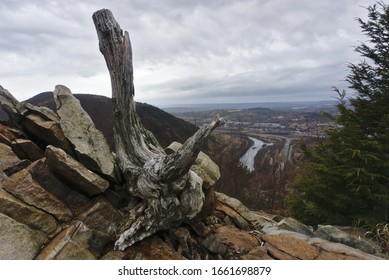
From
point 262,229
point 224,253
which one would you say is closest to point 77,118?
point 224,253

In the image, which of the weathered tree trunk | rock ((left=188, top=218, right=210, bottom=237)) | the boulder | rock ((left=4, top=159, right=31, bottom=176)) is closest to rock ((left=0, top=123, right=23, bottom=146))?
the boulder

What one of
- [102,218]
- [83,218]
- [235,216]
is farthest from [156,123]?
[83,218]

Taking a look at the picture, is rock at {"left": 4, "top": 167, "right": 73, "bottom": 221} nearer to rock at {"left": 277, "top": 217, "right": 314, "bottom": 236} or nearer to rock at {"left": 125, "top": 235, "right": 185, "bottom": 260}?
rock at {"left": 125, "top": 235, "right": 185, "bottom": 260}

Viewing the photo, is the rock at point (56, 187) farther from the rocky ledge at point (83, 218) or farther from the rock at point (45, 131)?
the rock at point (45, 131)

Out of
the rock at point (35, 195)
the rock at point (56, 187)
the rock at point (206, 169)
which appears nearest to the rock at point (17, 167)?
the rock at point (35, 195)

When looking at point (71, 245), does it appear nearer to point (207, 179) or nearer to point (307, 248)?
point (207, 179)

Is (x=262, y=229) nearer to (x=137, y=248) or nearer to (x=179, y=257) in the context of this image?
(x=179, y=257)
